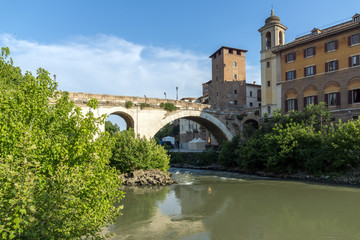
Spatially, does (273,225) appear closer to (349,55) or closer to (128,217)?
(128,217)

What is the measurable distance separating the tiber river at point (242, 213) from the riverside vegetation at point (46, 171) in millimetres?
5393

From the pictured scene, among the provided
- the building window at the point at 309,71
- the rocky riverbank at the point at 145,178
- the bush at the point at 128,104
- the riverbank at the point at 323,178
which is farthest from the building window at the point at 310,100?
the bush at the point at 128,104

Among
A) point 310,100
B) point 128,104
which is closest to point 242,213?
point 128,104

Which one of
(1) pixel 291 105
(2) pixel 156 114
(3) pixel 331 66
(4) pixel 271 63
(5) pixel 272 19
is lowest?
(2) pixel 156 114

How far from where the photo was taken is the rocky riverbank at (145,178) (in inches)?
887

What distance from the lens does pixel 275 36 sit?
1384 inches

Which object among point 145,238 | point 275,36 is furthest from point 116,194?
point 275,36

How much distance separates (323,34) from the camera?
2845 cm

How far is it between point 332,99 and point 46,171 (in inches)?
1146

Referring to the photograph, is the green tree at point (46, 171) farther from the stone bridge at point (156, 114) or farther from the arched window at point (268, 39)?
the arched window at point (268, 39)

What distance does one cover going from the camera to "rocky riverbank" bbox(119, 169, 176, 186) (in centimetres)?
2252

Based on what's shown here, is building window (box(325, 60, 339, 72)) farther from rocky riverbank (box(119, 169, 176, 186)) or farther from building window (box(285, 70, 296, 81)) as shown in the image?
rocky riverbank (box(119, 169, 176, 186))

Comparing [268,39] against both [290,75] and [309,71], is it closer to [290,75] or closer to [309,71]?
[290,75]

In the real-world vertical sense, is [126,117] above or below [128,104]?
below
